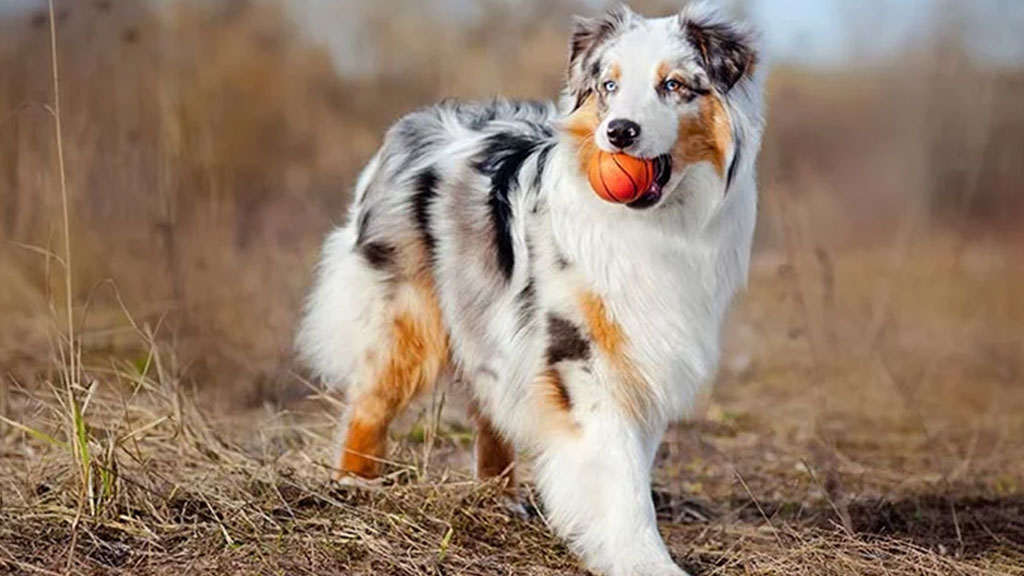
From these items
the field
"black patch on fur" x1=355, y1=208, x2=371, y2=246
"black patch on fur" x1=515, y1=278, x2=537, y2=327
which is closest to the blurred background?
the field

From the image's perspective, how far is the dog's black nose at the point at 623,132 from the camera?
14.2 feet

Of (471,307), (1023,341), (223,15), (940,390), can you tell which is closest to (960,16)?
(1023,341)

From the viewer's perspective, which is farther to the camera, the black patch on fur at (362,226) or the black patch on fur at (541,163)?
the black patch on fur at (362,226)

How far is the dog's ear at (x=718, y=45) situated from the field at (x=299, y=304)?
5.03 feet

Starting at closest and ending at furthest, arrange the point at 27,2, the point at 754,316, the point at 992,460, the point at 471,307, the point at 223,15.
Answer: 1. the point at 471,307
2. the point at 992,460
3. the point at 27,2
4. the point at 754,316
5. the point at 223,15

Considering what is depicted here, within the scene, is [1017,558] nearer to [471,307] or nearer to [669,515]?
[669,515]

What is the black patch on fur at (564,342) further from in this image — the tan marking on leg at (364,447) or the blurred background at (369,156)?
the blurred background at (369,156)

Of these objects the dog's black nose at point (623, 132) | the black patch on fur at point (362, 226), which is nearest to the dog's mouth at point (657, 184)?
the dog's black nose at point (623, 132)

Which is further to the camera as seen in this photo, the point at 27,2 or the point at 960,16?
the point at 960,16

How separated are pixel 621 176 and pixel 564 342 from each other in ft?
1.97

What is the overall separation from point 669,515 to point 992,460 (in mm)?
2260

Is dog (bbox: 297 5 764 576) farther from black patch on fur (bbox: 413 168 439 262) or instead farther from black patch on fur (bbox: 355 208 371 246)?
black patch on fur (bbox: 355 208 371 246)

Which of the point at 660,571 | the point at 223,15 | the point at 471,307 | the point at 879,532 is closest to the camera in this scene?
the point at 660,571

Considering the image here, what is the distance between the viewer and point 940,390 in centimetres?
981
